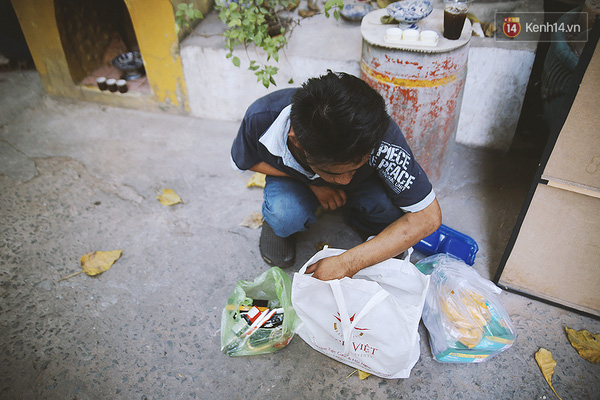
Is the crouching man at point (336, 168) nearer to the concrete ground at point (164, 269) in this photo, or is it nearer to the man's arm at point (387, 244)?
the man's arm at point (387, 244)

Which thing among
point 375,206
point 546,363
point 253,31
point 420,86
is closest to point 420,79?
point 420,86

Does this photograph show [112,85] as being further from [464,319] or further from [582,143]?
[582,143]

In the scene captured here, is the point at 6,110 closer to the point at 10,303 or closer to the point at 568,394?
the point at 10,303

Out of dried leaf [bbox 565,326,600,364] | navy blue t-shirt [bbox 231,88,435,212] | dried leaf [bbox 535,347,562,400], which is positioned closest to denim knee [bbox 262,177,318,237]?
navy blue t-shirt [bbox 231,88,435,212]

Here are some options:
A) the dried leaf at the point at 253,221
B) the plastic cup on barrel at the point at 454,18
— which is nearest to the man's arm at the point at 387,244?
the dried leaf at the point at 253,221

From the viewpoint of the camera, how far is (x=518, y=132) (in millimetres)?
2641

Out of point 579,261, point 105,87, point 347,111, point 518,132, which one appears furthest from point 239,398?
point 105,87

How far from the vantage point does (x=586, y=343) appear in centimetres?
154

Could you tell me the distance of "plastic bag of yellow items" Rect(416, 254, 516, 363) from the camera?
142 cm

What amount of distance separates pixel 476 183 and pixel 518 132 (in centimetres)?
63

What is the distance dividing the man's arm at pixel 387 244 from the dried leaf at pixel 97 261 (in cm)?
111

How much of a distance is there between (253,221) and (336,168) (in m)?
1.07

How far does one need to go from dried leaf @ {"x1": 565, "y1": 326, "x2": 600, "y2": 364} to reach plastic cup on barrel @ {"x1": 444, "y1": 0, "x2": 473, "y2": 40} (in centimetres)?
137

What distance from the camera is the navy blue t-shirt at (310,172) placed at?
1.35 m
